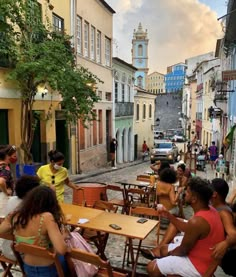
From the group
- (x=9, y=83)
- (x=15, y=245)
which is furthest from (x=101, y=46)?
(x=15, y=245)

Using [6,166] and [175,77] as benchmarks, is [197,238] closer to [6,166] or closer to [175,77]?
[6,166]

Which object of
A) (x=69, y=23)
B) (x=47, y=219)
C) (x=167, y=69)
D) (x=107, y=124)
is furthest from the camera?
(x=167, y=69)

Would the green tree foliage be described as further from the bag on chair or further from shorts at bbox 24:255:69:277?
shorts at bbox 24:255:69:277

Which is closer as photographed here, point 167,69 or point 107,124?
point 107,124

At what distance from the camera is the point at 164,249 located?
406cm

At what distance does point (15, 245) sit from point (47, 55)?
7142 mm

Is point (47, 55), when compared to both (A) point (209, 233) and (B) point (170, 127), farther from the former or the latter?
(B) point (170, 127)

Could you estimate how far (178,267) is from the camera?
344 centimetres

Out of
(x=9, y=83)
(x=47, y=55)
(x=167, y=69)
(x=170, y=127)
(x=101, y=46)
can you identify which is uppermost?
(x=167, y=69)

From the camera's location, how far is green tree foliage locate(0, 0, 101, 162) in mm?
9203

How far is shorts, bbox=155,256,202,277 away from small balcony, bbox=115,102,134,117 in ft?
65.0

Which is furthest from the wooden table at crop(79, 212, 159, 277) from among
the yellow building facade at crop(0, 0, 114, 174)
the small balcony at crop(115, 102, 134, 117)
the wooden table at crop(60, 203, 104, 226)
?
the small balcony at crop(115, 102, 134, 117)

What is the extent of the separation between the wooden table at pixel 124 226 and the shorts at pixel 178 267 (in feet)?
1.25

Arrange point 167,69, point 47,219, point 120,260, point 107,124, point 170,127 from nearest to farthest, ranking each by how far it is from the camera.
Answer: point 47,219, point 120,260, point 107,124, point 170,127, point 167,69
